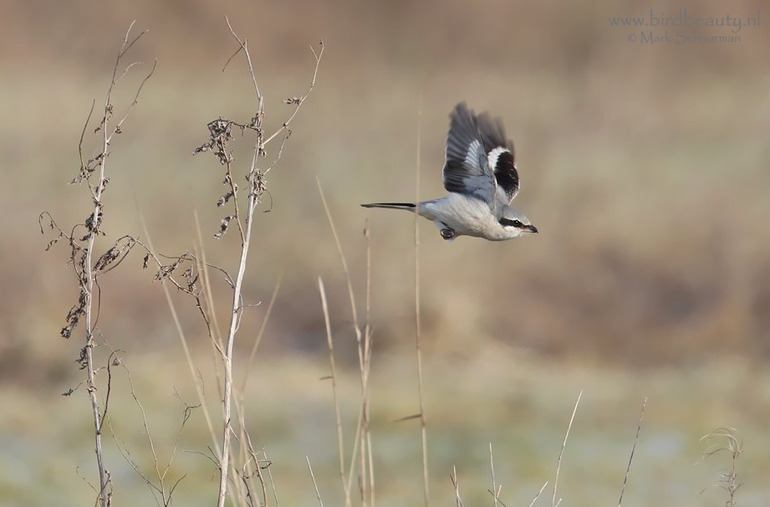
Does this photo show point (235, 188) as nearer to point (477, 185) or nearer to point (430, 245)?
point (477, 185)

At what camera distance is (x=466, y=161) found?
358cm

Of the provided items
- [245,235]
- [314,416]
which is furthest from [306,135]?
[245,235]

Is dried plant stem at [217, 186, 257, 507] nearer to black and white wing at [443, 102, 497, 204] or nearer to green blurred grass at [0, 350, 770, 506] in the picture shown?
black and white wing at [443, 102, 497, 204]

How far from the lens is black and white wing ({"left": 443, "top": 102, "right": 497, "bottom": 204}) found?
353 centimetres

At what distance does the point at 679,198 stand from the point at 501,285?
2.53 metres

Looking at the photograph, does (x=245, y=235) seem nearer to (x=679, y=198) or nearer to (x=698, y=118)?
(x=679, y=198)

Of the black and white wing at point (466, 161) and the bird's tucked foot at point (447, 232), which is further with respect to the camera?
the black and white wing at point (466, 161)

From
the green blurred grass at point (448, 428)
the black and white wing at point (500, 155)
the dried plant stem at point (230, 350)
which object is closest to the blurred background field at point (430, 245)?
the green blurred grass at point (448, 428)

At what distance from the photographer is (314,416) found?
8.19 metres

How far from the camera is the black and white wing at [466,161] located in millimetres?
3531

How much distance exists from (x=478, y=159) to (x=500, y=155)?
0.16 meters

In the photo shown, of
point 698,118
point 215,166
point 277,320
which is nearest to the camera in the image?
point 277,320

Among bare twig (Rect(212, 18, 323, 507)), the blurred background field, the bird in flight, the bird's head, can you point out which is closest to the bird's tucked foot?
the bird in flight

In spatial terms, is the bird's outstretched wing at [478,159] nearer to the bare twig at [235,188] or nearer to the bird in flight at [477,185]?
the bird in flight at [477,185]
